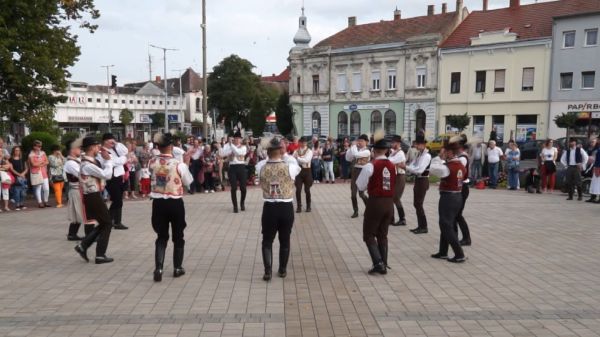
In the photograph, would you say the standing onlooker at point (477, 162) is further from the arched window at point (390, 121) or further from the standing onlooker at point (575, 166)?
the arched window at point (390, 121)

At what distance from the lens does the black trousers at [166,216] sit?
647 cm

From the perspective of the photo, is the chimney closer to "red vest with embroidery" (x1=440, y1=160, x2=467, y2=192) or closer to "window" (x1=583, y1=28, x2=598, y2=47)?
"window" (x1=583, y1=28, x2=598, y2=47)

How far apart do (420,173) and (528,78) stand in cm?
3451

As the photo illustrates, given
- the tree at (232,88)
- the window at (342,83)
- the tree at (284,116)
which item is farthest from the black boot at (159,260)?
the tree at (232,88)

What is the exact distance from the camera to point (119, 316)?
546 centimetres

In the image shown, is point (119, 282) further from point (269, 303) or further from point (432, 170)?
point (432, 170)

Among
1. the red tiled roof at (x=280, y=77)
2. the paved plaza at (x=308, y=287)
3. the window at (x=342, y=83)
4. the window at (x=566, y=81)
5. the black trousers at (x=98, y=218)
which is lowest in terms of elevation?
the paved plaza at (x=308, y=287)

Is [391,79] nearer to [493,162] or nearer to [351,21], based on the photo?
[351,21]

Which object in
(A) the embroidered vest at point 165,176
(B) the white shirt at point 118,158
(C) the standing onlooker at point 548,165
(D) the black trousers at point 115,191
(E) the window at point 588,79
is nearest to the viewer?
(A) the embroidered vest at point 165,176

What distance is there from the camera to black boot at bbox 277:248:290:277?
268 inches

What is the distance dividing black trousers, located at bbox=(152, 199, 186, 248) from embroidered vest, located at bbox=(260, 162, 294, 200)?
3.76ft

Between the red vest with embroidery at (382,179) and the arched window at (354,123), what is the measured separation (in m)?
44.1

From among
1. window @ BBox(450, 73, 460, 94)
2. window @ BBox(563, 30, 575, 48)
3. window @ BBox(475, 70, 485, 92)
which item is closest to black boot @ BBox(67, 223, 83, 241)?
window @ BBox(563, 30, 575, 48)

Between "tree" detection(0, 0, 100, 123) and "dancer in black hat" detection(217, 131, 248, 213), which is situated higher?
"tree" detection(0, 0, 100, 123)
